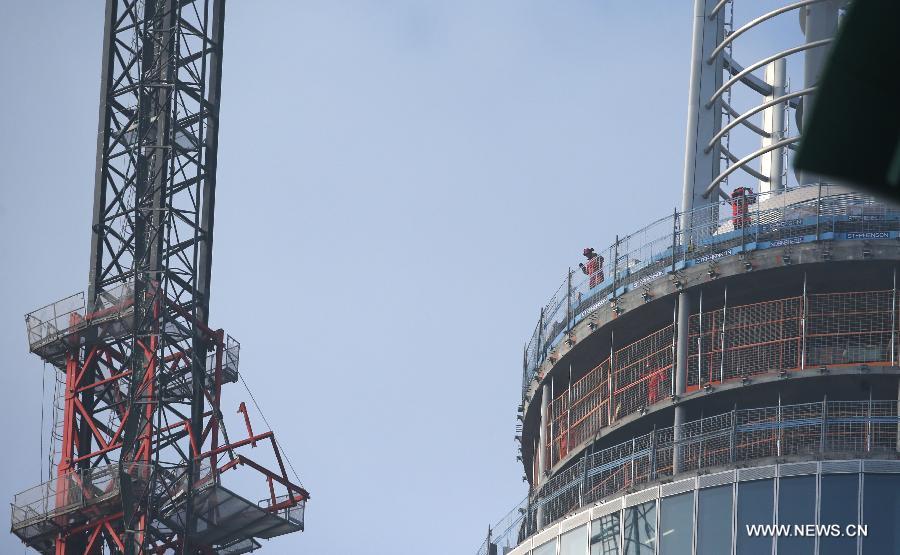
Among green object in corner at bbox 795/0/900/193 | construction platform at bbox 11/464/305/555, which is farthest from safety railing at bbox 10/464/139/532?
green object in corner at bbox 795/0/900/193

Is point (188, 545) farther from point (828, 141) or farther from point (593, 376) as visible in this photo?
point (828, 141)

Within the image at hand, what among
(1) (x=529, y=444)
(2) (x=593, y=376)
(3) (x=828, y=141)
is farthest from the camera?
(1) (x=529, y=444)

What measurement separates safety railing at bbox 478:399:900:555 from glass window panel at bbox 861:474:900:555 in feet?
3.73

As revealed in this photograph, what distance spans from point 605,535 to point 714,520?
17.7 ft

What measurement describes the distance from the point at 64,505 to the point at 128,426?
4142mm

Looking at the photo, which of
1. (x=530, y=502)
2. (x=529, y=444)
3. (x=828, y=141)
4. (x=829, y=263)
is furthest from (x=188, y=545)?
(x=828, y=141)

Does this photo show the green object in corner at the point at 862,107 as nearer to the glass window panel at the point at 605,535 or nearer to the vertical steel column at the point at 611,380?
the glass window panel at the point at 605,535

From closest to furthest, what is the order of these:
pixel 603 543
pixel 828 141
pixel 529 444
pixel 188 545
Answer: pixel 828 141, pixel 603 543, pixel 188 545, pixel 529 444

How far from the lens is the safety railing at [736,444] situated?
56.5 meters

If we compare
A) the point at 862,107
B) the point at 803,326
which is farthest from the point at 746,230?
the point at 862,107

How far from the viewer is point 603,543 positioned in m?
58.4

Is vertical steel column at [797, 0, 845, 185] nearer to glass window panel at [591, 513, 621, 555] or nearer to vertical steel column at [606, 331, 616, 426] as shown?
vertical steel column at [606, 331, 616, 426]

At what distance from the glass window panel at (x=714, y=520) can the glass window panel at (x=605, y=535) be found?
157 inches

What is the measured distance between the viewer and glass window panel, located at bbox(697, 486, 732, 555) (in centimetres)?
5369
